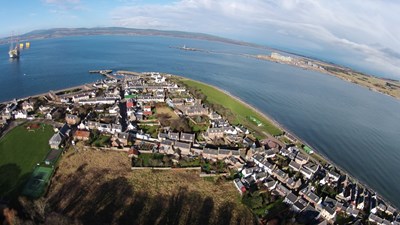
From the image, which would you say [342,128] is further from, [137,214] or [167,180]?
[137,214]

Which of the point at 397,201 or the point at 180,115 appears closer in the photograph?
the point at 397,201

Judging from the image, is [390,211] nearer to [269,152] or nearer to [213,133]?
[269,152]

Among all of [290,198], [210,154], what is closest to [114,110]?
[210,154]

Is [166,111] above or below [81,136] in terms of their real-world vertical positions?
above

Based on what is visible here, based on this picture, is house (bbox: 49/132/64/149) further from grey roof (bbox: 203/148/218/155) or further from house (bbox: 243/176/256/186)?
house (bbox: 243/176/256/186)

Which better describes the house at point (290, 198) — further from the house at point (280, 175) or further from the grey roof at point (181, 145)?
the grey roof at point (181, 145)

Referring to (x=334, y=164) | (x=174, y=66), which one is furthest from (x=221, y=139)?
(x=174, y=66)
